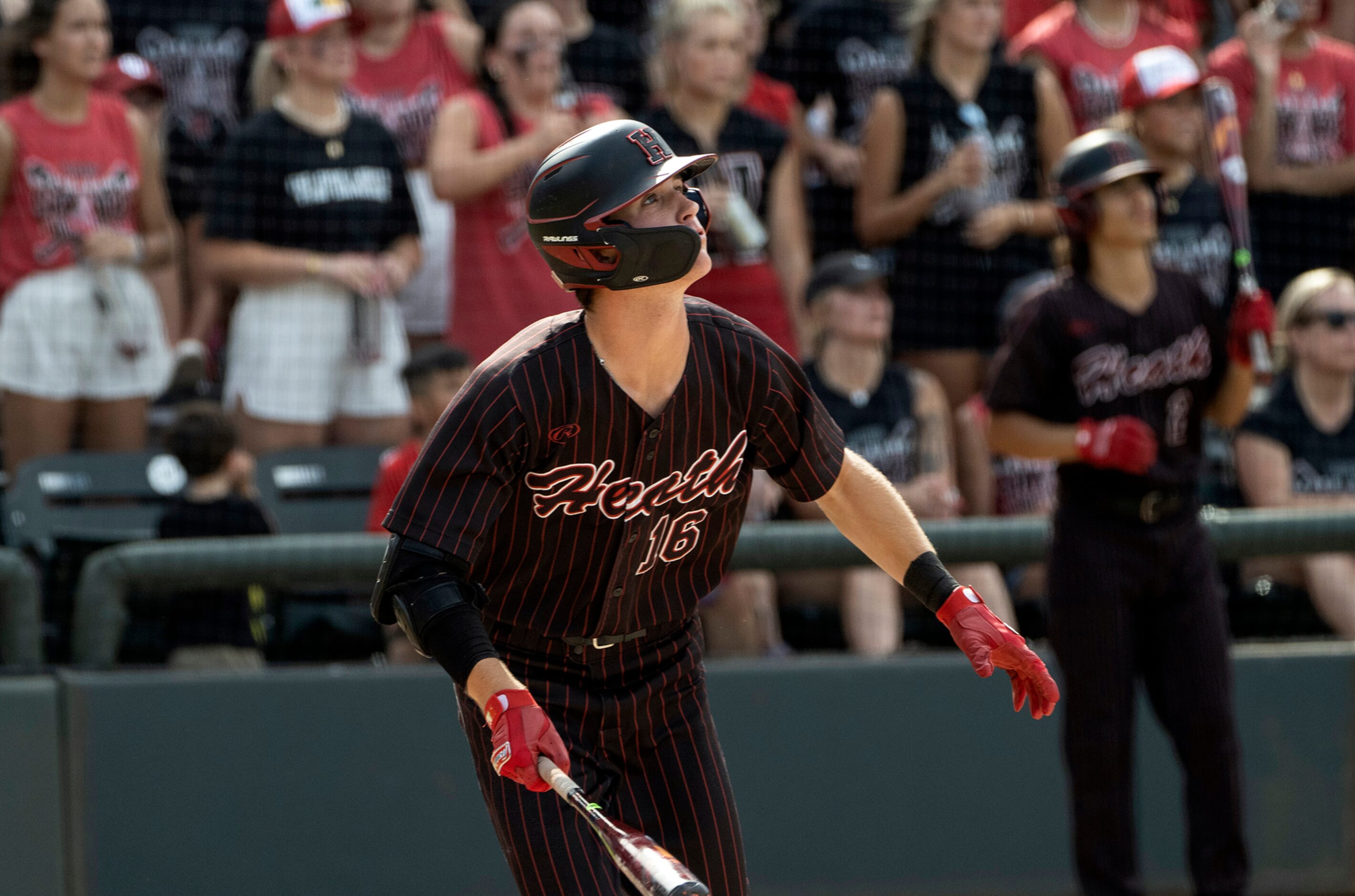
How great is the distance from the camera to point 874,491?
292 centimetres

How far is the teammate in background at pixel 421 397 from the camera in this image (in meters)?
5.04

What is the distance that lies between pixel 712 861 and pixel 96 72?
374cm

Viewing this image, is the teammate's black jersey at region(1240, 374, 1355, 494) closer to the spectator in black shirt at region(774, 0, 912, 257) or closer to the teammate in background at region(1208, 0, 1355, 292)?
the teammate in background at region(1208, 0, 1355, 292)

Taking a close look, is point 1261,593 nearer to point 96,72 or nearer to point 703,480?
point 703,480

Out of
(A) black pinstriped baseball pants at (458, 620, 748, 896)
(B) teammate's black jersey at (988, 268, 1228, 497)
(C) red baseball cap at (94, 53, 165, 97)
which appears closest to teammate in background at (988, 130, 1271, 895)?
(B) teammate's black jersey at (988, 268, 1228, 497)

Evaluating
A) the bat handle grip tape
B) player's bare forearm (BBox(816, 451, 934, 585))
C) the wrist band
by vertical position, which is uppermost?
player's bare forearm (BBox(816, 451, 934, 585))

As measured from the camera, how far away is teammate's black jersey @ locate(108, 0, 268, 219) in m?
6.19

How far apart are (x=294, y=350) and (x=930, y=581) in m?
3.19

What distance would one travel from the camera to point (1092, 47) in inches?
254

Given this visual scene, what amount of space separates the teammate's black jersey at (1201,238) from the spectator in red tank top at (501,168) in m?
2.08

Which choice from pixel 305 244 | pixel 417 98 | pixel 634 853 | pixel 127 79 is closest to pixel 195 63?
pixel 127 79

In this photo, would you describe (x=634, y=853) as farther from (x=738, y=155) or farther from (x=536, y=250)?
(x=738, y=155)

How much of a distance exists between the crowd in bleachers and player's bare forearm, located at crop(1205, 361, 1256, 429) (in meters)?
0.52

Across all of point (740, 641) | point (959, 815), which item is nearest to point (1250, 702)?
point (959, 815)
